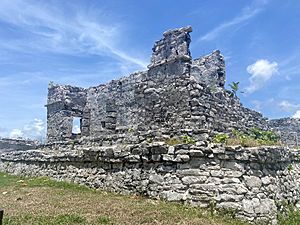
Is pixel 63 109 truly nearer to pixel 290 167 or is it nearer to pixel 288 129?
pixel 288 129

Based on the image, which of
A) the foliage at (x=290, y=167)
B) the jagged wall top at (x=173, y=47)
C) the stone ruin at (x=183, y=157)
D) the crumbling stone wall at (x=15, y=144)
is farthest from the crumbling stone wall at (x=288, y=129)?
the crumbling stone wall at (x=15, y=144)

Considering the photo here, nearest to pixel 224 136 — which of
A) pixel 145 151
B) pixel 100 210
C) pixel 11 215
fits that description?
pixel 145 151

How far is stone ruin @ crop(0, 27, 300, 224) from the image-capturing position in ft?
25.7

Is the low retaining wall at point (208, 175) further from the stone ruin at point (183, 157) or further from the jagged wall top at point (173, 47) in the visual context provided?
the jagged wall top at point (173, 47)

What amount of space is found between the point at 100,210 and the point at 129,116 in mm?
14812

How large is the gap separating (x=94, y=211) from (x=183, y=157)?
2387 mm

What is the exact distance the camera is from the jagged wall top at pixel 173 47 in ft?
63.1

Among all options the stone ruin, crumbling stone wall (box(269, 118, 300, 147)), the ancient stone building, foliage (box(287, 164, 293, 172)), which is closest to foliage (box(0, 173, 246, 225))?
the stone ruin

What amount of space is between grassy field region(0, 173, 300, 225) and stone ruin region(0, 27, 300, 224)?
51cm

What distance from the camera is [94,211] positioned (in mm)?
7379

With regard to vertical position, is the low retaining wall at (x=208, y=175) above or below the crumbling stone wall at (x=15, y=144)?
below

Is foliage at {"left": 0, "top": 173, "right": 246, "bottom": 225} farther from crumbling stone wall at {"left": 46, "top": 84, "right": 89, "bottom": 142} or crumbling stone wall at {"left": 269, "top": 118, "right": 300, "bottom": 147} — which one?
crumbling stone wall at {"left": 269, "top": 118, "right": 300, "bottom": 147}

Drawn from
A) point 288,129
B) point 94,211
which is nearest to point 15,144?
point 288,129

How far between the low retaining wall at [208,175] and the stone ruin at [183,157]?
2 cm
